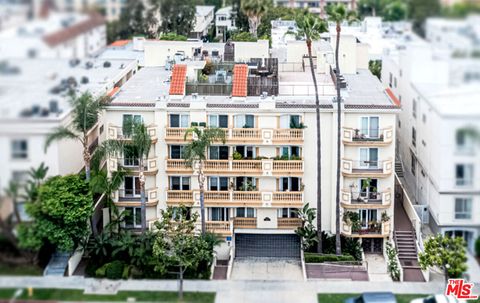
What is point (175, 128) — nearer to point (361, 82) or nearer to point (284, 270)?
point (284, 270)

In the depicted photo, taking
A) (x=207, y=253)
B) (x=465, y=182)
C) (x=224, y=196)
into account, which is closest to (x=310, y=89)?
(x=224, y=196)

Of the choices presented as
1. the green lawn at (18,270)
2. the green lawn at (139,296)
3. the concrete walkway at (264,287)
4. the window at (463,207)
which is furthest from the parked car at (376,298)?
the green lawn at (18,270)

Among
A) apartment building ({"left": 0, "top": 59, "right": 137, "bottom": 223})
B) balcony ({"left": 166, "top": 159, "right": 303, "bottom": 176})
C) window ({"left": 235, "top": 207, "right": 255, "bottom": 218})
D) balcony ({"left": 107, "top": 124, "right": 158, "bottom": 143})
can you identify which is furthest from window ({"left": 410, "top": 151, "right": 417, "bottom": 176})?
apartment building ({"left": 0, "top": 59, "right": 137, "bottom": 223})

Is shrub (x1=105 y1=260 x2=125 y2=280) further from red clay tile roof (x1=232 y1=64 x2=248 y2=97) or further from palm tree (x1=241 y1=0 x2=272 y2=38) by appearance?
palm tree (x1=241 y1=0 x2=272 y2=38)

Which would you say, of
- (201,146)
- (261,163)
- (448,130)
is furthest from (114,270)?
(448,130)

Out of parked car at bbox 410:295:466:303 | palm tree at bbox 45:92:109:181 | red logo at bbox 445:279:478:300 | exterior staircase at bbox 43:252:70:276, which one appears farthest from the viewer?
red logo at bbox 445:279:478:300

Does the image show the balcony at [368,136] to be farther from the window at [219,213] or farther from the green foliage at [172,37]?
the green foliage at [172,37]
